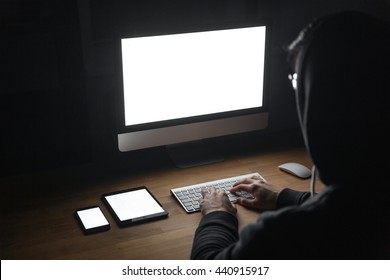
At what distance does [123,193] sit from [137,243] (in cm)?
26

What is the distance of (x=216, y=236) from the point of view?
1313 millimetres

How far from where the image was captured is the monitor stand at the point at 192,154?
1833 mm

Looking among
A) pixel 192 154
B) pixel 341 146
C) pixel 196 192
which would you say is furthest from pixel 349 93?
pixel 192 154

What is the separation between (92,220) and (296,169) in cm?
68

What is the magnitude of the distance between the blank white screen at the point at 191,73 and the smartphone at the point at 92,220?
320 millimetres

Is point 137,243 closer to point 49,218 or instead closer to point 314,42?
point 49,218

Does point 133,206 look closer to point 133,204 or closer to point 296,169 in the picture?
point 133,204

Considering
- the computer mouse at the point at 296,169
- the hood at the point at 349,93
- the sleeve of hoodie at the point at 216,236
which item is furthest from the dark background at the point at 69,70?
the hood at the point at 349,93

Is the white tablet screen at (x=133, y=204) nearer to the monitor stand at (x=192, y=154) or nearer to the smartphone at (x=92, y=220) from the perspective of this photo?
the smartphone at (x=92, y=220)

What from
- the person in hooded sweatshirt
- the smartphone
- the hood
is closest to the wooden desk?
the smartphone

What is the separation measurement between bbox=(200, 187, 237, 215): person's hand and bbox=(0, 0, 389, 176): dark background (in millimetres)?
357

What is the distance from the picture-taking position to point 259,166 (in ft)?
6.02

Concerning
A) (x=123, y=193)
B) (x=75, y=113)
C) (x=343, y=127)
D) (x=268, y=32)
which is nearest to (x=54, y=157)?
(x=75, y=113)

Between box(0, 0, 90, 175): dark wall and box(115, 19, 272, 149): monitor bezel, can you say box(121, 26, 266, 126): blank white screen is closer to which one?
box(115, 19, 272, 149): monitor bezel
